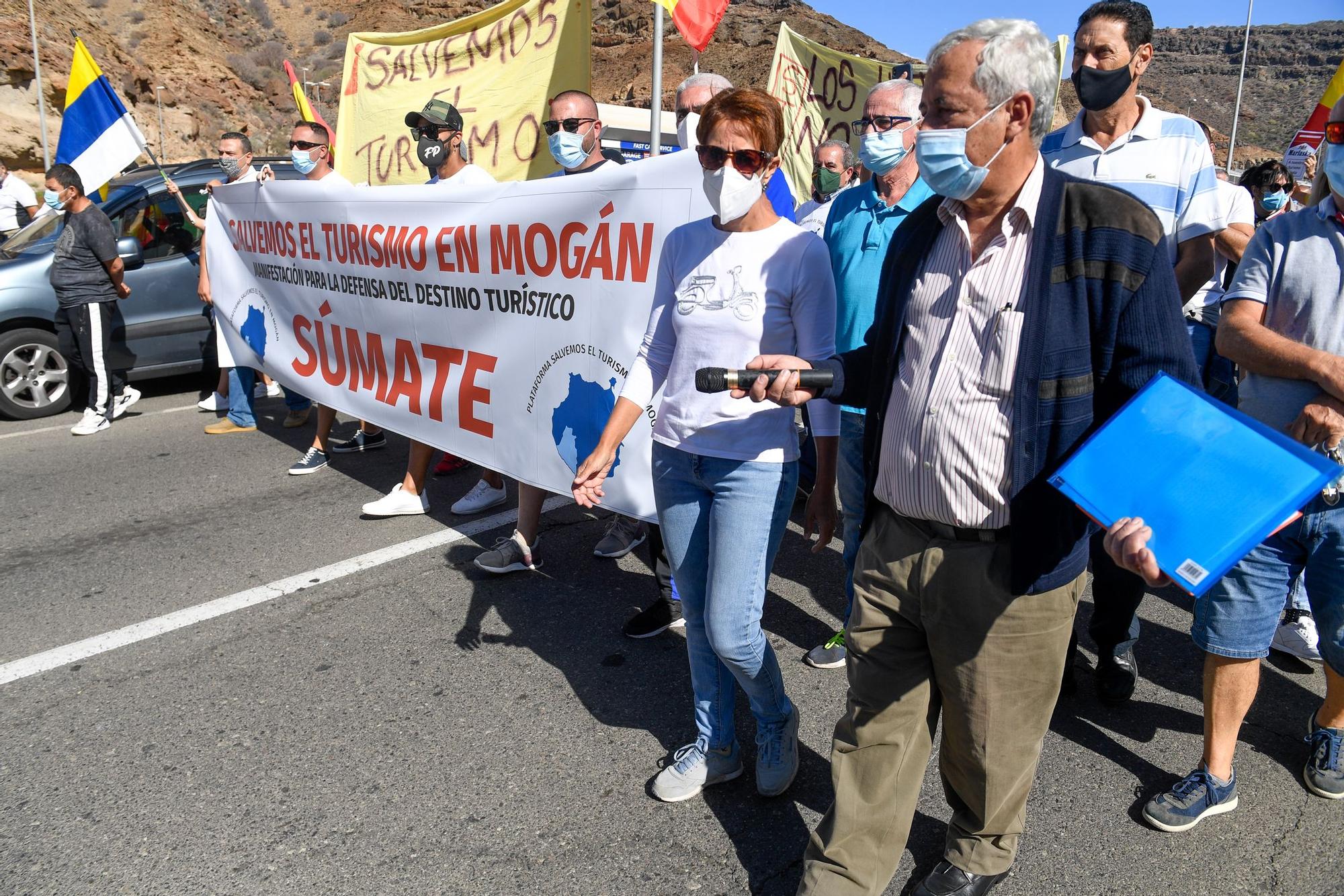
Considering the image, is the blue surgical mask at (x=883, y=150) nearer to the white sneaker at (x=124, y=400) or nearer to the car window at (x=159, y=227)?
the white sneaker at (x=124, y=400)

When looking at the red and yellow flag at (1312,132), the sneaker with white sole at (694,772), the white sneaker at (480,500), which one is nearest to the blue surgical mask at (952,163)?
the sneaker with white sole at (694,772)

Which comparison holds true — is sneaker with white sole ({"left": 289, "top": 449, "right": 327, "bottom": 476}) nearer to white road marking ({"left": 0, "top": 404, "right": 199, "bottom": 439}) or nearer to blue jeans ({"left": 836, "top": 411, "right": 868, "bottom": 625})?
white road marking ({"left": 0, "top": 404, "right": 199, "bottom": 439})

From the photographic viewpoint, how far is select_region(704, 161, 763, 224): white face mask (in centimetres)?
249

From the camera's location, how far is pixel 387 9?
2201 inches

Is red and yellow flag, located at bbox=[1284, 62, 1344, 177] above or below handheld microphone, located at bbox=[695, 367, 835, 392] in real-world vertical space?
above

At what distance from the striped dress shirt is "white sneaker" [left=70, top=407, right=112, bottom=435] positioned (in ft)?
22.7

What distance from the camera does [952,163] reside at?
76.6 inches

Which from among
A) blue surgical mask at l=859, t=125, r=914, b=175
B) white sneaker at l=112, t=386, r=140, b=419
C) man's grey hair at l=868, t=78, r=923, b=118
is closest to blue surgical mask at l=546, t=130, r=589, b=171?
man's grey hair at l=868, t=78, r=923, b=118

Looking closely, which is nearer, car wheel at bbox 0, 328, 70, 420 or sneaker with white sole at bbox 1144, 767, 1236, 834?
sneaker with white sole at bbox 1144, 767, 1236, 834

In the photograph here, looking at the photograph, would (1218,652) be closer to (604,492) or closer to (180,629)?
(604,492)

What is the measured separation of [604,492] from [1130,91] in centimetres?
247

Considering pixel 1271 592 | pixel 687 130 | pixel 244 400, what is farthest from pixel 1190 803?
pixel 244 400

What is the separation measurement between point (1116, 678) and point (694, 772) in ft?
5.32

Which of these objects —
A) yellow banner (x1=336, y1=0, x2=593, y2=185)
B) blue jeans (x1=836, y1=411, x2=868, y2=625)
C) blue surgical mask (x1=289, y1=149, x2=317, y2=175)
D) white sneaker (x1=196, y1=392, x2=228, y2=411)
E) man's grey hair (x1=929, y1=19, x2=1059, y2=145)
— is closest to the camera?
man's grey hair (x1=929, y1=19, x2=1059, y2=145)
